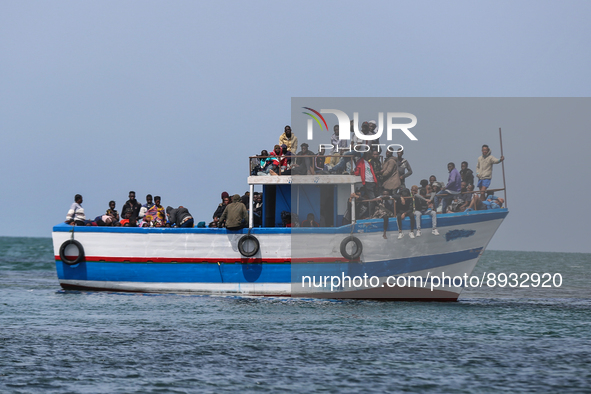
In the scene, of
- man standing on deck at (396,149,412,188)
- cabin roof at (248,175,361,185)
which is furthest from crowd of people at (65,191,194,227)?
man standing on deck at (396,149,412,188)

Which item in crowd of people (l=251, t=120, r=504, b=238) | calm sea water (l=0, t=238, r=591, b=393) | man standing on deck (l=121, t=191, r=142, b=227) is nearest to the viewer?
calm sea water (l=0, t=238, r=591, b=393)

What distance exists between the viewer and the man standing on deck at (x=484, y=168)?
69.1 ft

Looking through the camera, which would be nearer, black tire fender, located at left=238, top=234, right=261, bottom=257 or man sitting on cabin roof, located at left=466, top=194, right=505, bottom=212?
man sitting on cabin roof, located at left=466, top=194, right=505, bottom=212

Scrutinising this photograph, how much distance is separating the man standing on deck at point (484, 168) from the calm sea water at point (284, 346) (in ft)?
12.5

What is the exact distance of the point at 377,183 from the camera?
2109cm

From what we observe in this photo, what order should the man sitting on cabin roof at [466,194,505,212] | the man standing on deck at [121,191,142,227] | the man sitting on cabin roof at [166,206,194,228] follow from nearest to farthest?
1. the man sitting on cabin roof at [466,194,505,212]
2. the man sitting on cabin roof at [166,206,194,228]
3. the man standing on deck at [121,191,142,227]

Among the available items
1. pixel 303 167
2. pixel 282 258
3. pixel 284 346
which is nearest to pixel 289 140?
pixel 303 167

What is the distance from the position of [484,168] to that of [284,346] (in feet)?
32.0

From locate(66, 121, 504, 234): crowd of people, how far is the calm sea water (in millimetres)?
2814

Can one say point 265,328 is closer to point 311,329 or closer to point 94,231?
point 311,329

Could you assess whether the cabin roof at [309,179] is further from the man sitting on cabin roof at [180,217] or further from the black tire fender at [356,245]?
the man sitting on cabin roof at [180,217]

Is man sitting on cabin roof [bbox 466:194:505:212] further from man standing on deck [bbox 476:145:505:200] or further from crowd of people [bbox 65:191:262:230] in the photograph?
crowd of people [bbox 65:191:262:230]

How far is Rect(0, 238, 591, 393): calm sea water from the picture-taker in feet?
37.8

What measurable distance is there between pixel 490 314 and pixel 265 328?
24.2 feet
